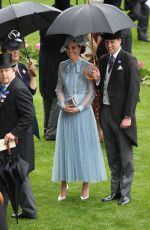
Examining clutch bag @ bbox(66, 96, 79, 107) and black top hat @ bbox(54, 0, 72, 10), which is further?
black top hat @ bbox(54, 0, 72, 10)

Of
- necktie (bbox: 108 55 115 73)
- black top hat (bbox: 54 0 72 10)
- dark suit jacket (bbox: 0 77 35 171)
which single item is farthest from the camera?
black top hat (bbox: 54 0 72 10)

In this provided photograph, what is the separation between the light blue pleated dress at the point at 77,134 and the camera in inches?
339

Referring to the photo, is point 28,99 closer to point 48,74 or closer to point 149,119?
point 48,74

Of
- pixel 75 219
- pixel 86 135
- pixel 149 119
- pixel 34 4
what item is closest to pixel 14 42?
pixel 34 4

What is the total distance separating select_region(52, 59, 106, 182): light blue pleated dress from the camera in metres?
8.62

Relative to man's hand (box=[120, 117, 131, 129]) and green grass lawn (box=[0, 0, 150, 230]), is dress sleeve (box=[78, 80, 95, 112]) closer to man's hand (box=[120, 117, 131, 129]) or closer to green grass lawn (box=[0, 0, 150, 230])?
man's hand (box=[120, 117, 131, 129])

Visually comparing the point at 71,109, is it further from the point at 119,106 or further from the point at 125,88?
the point at 125,88

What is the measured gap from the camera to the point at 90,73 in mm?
8562

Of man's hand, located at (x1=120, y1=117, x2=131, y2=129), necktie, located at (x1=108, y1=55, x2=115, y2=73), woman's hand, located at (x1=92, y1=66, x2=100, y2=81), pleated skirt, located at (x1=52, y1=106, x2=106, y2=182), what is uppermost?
necktie, located at (x1=108, y1=55, x2=115, y2=73)

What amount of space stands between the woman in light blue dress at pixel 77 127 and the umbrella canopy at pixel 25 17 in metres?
0.61

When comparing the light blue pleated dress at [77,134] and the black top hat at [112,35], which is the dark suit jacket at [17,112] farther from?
the black top hat at [112,35]

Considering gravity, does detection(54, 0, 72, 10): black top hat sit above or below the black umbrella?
above

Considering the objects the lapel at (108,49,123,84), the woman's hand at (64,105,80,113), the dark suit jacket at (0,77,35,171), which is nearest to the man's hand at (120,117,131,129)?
the lapel at (108,49,123,84)

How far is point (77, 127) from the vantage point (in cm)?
861
